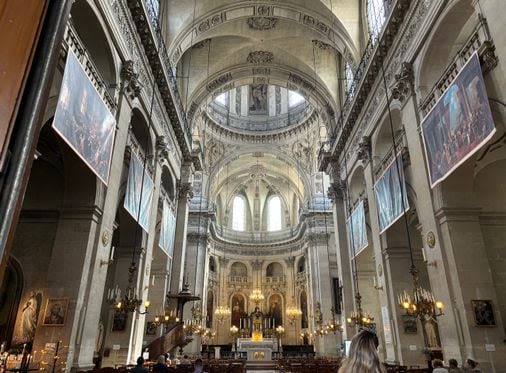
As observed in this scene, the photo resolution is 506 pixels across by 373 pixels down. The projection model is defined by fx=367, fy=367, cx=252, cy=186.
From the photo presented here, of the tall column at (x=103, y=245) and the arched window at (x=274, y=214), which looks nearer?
the tall column at (x=103, y=245)

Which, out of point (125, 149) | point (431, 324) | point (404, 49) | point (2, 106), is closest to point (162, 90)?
point (125, 149)

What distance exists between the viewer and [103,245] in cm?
897

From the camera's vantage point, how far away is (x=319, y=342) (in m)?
24.1

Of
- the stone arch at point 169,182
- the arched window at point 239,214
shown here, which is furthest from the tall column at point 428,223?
the arched window at point 239,214

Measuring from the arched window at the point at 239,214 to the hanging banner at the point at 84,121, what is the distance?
27405 mm

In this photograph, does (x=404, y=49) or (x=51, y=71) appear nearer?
(x=51, y=71)

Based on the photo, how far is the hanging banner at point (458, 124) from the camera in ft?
21.3

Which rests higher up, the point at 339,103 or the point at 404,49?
the point at 339,103

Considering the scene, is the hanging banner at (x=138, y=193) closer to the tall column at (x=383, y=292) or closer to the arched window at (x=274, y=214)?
the tall column at (x=383, y=292)

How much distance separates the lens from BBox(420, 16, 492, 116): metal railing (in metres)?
6.90

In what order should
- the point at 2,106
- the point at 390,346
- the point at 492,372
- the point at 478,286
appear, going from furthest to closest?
the point at 390,346
the point at 478,286
the point at 492,372
the point at 2,106

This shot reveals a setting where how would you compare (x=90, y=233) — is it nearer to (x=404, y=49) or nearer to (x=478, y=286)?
(x=478, y=286)

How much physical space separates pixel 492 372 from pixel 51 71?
346 inches

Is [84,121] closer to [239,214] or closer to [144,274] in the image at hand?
[144,274]
